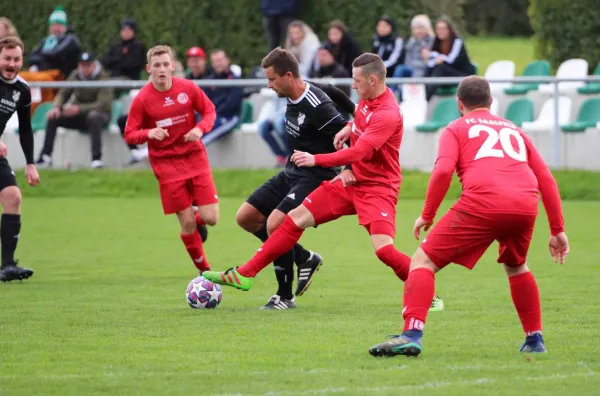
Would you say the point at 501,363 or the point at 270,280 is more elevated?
the point at 501,363

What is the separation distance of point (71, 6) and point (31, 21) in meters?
1.00

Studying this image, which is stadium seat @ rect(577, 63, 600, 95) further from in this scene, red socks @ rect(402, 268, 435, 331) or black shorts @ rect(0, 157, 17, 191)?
red socks @ rect(402, 268, 435, 331)

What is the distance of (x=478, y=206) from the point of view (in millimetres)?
7438

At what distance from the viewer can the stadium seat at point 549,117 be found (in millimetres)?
18578

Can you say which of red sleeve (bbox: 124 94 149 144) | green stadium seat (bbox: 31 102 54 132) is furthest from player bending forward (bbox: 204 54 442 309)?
green stadium seat (bbox: 31 102 54 132)

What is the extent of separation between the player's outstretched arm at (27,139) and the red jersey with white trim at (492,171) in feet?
18.4

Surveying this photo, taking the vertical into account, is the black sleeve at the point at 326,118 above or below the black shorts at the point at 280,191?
above

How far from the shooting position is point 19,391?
6730mm

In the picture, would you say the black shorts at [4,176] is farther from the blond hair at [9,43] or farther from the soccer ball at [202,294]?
the soccer ball at [202,294]

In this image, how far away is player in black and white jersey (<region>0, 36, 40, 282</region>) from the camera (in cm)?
1195

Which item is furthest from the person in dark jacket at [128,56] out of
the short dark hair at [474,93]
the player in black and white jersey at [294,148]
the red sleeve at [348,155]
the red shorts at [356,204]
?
the short dark hair at [474,93]

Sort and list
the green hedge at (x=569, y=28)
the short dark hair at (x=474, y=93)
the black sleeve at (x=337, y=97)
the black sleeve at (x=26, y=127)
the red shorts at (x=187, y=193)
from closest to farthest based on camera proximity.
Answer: the short dark hair at (x=474, y=93), the black sleeve at (x=337, y=97), the red shorts at (x=187, y=193), the black sleeve at (x=26, y=127), the green hedge at (x=569, y=28)

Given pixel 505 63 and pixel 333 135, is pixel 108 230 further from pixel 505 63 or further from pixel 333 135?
pixel 505 63

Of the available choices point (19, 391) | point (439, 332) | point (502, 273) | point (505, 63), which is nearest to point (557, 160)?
point (505, 63)
